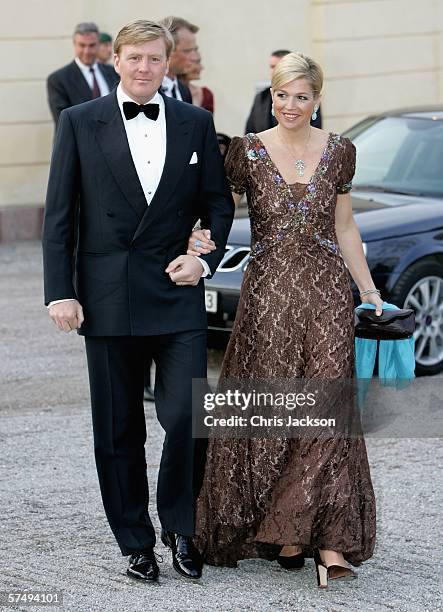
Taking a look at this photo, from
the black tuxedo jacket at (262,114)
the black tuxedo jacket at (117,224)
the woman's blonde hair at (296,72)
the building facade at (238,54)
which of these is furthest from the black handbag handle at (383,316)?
the building facade at (238,54)

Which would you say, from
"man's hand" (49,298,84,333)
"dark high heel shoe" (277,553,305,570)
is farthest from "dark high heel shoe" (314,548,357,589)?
"man's hand" (49,298,84,333)

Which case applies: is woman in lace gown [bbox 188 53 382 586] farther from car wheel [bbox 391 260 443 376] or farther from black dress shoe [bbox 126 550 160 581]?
car wheel [bbox 391 260 443 376]

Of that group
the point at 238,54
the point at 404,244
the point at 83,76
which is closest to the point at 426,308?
the point at 404,244

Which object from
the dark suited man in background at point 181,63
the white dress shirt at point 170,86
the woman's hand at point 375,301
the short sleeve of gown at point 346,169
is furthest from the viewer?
the dark suited man in background at point 181,63

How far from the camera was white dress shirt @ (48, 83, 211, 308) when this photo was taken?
492 cm

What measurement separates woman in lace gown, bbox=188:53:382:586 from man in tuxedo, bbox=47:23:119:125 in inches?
319

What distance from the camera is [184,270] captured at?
16.1ft

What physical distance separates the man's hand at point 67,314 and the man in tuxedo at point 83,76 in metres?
8.39

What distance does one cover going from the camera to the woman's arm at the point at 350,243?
17.3ft

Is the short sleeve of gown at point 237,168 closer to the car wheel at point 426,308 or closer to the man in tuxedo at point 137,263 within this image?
the man in tuxedo at point 137,263

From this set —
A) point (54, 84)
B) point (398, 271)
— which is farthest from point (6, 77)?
point (398, 271)

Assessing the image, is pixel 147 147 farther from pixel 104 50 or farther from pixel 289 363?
pixel 104 50

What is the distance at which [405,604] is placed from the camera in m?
4.79

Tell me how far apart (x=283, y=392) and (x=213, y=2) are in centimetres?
1149
